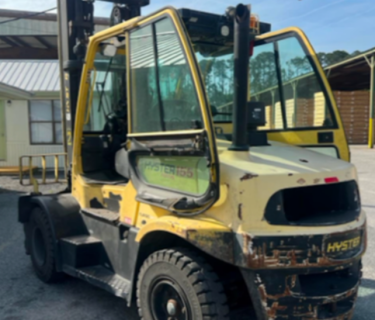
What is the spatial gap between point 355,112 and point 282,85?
23.8 m

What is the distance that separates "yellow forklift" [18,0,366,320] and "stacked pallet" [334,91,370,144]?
912 inches

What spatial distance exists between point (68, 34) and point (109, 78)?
1093 mm

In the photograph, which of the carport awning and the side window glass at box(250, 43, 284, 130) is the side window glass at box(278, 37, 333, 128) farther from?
the carport awning

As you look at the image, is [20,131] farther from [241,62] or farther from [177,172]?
[241,62]

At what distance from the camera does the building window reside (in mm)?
16938

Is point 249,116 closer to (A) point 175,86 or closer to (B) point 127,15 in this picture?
(A) point 175,86

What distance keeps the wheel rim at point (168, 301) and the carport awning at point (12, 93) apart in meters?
12.5

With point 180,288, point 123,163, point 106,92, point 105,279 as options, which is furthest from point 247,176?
point 106,92

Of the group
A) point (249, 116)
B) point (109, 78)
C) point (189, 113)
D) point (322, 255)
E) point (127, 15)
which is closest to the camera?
point (322, 255)

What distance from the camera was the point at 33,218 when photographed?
538 centimetres

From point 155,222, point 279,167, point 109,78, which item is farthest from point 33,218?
point 279,167

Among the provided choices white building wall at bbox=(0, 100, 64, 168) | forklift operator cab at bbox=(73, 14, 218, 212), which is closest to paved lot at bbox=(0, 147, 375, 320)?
forklift operator cab at bbox=(73, 14, 218, 212)

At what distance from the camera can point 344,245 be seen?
10.3 ft

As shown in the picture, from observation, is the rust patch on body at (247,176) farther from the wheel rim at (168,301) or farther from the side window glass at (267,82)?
the side window glass at (267,82)
